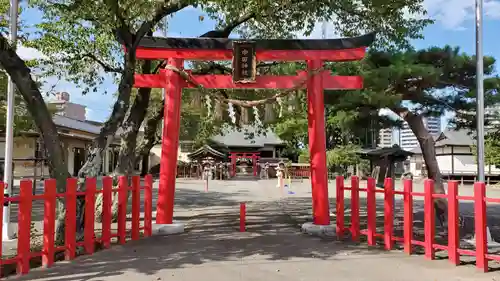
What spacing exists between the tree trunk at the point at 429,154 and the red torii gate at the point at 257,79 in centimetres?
229

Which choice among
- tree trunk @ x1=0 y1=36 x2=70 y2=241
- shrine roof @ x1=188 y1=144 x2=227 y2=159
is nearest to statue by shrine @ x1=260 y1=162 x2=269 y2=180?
shrine roof @ x1=188 y1=144 x2=227 y2=159

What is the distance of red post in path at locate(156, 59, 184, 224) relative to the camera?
986 cm

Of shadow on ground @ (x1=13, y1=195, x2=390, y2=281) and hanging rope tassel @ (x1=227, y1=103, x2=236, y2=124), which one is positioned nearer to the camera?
shadow on ground @ (x1=13, y1=195, x2=390, y2=281)

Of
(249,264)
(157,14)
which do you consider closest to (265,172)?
(157,14)

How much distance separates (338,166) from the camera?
4259 centimetres

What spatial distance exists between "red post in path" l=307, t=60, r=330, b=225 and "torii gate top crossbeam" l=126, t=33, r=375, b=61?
32 cm

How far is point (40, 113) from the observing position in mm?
7668

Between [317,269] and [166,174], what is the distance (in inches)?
177

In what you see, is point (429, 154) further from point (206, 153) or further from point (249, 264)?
point (206, 153)

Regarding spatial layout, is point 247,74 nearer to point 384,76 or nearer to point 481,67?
point 384,76

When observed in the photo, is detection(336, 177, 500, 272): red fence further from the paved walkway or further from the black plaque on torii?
the black plaque on torii

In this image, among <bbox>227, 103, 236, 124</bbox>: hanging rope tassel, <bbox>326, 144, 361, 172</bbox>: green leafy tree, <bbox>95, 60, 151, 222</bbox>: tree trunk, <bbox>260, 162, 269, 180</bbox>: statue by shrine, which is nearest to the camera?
<bbox>227, 103, 236, 124</bbox>: hanging rope tassel

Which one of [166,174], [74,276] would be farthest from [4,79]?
[74,276]

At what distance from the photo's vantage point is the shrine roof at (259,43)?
1009cm
